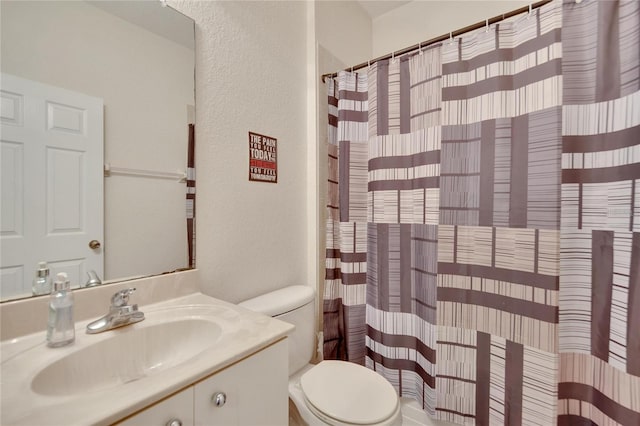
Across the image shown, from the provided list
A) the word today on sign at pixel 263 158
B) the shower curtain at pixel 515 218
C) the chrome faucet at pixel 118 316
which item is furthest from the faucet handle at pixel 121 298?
the shower curtain at pixel 515 218

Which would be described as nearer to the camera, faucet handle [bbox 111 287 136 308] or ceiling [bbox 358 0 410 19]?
faucet handle [bbox 111 287 136 308]

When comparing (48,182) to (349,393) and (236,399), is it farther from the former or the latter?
(349,393)

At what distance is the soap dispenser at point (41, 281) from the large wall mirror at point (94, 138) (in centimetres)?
1

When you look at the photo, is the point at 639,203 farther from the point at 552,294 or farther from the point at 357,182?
the point at 357,182

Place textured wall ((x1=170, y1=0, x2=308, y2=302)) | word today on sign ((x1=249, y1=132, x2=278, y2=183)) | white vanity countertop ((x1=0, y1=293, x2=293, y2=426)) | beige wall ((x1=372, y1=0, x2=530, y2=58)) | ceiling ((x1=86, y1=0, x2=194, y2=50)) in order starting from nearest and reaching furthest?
1. white vanity countertop ((x1=0, y1=293, x2=293, y2=426))
2. ceiling ((x1=86, y1=0, x2=194, y2=50))
3. textured wall ((x1=170, y1=0, x2=308, y2=302))
4. word today on sign ((x1=249, y1=132, x2=278, y2=183))
5. beige wall ((x1=372, y1=0, x2=530, y2=58))

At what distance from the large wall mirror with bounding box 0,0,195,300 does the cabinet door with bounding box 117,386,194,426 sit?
0.54 metres

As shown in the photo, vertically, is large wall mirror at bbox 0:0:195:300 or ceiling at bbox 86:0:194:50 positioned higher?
ceiling at bbox 86:0:194:50

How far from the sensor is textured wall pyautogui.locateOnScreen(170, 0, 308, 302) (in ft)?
3.71

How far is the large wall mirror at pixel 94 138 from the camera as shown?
0.74 metres

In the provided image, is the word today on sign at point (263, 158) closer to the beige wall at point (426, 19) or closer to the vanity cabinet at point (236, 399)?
the vanity cabinet at point (236, 399)

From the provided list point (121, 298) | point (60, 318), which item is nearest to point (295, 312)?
point (121, 298)

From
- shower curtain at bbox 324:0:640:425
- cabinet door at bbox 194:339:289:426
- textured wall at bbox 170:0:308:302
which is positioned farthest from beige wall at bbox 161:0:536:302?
cabinet door at bbox 194:339:289:426

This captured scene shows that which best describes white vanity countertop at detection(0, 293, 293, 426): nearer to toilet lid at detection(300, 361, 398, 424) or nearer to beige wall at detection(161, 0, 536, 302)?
beige wall at detection(161, 0, 536, 302)

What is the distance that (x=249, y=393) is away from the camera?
698 millimetres
